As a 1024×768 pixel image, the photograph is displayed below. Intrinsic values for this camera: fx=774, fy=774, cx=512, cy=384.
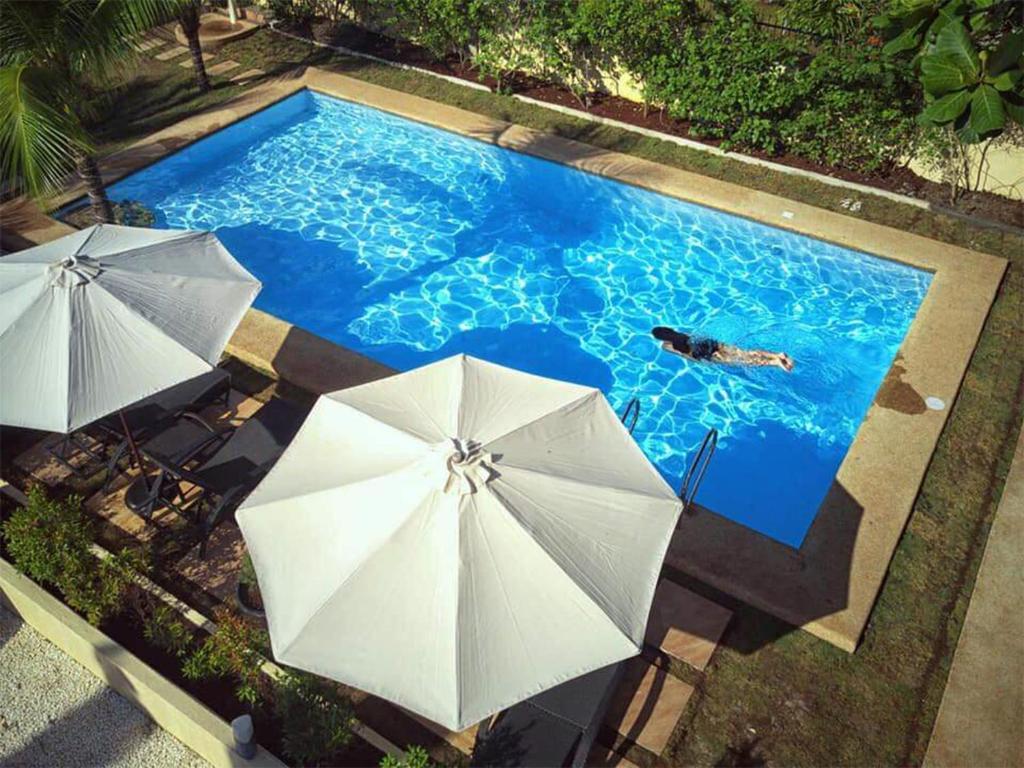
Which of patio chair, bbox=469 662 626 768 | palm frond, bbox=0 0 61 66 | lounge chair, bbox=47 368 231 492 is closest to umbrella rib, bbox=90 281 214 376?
lounge chair, bbox=47 368 231 492

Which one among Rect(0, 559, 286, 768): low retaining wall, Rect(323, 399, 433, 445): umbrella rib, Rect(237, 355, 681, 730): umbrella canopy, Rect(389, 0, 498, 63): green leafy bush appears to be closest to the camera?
Rect(237, 355, 681, 730): umbrella canopy

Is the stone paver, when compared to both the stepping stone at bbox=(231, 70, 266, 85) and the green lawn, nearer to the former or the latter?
the stepping stone at bbox=(231, 70, 266, 85)

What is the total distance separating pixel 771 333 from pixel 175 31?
58.0 ft

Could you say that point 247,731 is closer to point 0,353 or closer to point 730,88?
point 0,353

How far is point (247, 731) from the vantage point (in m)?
6.25

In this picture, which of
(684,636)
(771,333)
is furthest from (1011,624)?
(771,333)

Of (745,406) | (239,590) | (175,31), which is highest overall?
(175,31)

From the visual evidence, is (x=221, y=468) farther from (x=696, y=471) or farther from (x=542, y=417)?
(x=696, y=471)

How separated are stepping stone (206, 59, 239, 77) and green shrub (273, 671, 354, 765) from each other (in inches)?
662

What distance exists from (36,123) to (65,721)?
6609 millimetres

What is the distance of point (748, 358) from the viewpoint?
12180 millimetres

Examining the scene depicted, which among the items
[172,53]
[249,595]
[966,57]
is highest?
[966,57]

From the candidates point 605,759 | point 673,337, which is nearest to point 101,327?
point 605,759

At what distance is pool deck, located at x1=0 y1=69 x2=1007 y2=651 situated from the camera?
841cm
